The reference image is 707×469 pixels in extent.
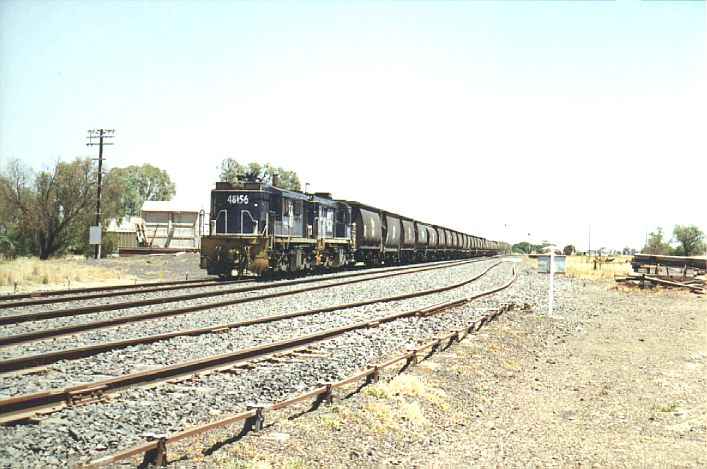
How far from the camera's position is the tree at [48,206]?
42156 millimetres

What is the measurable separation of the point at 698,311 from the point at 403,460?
16547mm

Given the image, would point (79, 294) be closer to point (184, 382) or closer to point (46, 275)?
point (46, 275)

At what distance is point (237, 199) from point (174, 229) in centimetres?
3292

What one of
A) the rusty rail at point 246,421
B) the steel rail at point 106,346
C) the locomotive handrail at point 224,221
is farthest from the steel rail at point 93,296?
the rusty rail at point 246,421

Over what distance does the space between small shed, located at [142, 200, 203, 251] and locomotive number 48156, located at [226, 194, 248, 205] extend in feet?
105

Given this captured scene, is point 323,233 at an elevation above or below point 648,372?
above

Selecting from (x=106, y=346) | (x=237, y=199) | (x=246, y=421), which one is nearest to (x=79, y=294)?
(x=237, y=199)

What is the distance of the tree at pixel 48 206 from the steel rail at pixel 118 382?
3909 centimetres

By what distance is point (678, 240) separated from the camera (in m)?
96.8

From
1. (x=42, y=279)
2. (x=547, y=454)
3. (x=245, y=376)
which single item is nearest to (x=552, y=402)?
(x=547, y=454)

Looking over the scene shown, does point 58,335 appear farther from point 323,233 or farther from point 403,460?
point 323,233

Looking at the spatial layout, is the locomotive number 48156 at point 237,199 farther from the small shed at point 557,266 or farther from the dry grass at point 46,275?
the small shed at point 557,266

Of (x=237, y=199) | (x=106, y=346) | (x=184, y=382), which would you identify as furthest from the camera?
(x=237, y=199)

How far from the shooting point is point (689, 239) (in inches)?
3681
